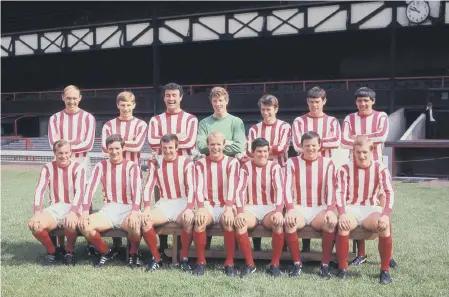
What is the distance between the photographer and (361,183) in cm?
528

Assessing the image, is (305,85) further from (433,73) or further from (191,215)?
(191,215)

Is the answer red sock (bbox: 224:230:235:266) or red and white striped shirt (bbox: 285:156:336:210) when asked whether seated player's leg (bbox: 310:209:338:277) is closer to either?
red and white striped shirt (bbox: 285:156:336:210)

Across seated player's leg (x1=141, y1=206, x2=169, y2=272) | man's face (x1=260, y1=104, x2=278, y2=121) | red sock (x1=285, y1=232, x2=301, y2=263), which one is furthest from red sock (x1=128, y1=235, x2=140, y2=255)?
man's face (x1=260, y1=104, x2=278, y2=121)

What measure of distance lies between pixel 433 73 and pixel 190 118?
57.8 feet

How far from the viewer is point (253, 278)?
5.05 meters

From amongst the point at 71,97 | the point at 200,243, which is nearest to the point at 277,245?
the point at 200,243

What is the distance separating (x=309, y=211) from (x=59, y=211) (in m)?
2.73

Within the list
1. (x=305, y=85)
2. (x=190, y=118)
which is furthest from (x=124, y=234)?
(x=305, y=85)

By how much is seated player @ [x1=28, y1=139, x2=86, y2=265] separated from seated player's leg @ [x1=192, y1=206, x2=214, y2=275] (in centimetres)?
128

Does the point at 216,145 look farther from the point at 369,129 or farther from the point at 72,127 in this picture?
the point at 72,127

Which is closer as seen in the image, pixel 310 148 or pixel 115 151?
pixel 310 148

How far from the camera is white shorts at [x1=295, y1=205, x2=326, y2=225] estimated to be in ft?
17.3

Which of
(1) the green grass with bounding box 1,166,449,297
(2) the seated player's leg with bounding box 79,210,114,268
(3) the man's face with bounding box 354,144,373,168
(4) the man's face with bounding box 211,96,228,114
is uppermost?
(4) the man's face with bounding box 211,96,228,114

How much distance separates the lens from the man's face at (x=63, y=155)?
5641 mm
